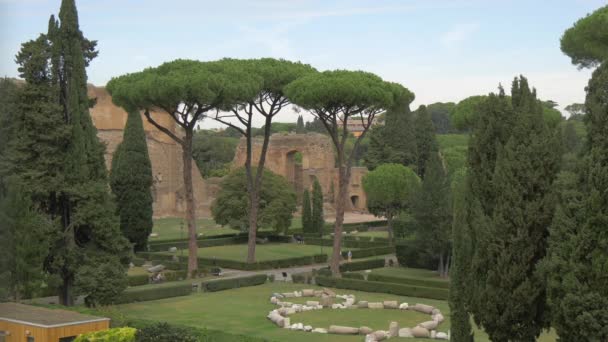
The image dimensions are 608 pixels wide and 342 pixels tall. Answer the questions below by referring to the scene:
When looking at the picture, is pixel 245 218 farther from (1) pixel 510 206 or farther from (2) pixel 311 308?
(1) pixel 510 206

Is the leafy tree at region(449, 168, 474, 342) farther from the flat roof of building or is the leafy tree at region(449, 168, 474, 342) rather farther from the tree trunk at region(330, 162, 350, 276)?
the tree trunk at region(330, 162, 350, 276)

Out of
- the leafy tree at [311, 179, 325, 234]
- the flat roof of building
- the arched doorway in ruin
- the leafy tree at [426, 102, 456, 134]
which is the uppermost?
the leafy tree at [426, 102, 456, 134]

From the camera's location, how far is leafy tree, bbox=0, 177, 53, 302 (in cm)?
2205

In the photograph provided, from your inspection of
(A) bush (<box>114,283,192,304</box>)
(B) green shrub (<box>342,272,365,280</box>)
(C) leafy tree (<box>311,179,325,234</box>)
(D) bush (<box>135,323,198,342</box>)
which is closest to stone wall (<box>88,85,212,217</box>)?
(C) leafy tree (<box>311,179,325,234</box>)

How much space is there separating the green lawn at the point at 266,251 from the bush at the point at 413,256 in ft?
18.4

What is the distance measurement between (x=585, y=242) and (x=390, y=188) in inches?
1262

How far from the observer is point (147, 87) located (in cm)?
3077

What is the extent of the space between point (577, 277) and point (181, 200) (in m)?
49.6

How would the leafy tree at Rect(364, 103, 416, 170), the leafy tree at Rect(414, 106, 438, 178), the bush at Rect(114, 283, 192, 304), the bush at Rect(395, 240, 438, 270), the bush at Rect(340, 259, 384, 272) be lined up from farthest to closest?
the leafy tree at Rect(414, 106, 438, 178)
the leafy tree at Rect(364, 103, 416, 170)
the bush at Rect(340, 259, 384, 272)
the bush at Rect(395, 240, 438, 270)
the bush at Rect(114, 283, 192, 304)

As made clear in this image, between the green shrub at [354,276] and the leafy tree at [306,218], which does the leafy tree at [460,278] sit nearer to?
the green shrub at [354,276]

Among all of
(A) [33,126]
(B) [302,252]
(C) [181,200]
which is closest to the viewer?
(A) [33,126]

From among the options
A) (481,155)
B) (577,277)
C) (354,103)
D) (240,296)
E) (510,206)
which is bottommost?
(240,296)

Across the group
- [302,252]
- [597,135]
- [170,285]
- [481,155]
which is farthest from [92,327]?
[302,252]

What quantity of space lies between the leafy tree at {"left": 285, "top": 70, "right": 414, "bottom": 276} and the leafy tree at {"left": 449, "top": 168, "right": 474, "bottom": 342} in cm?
1614
